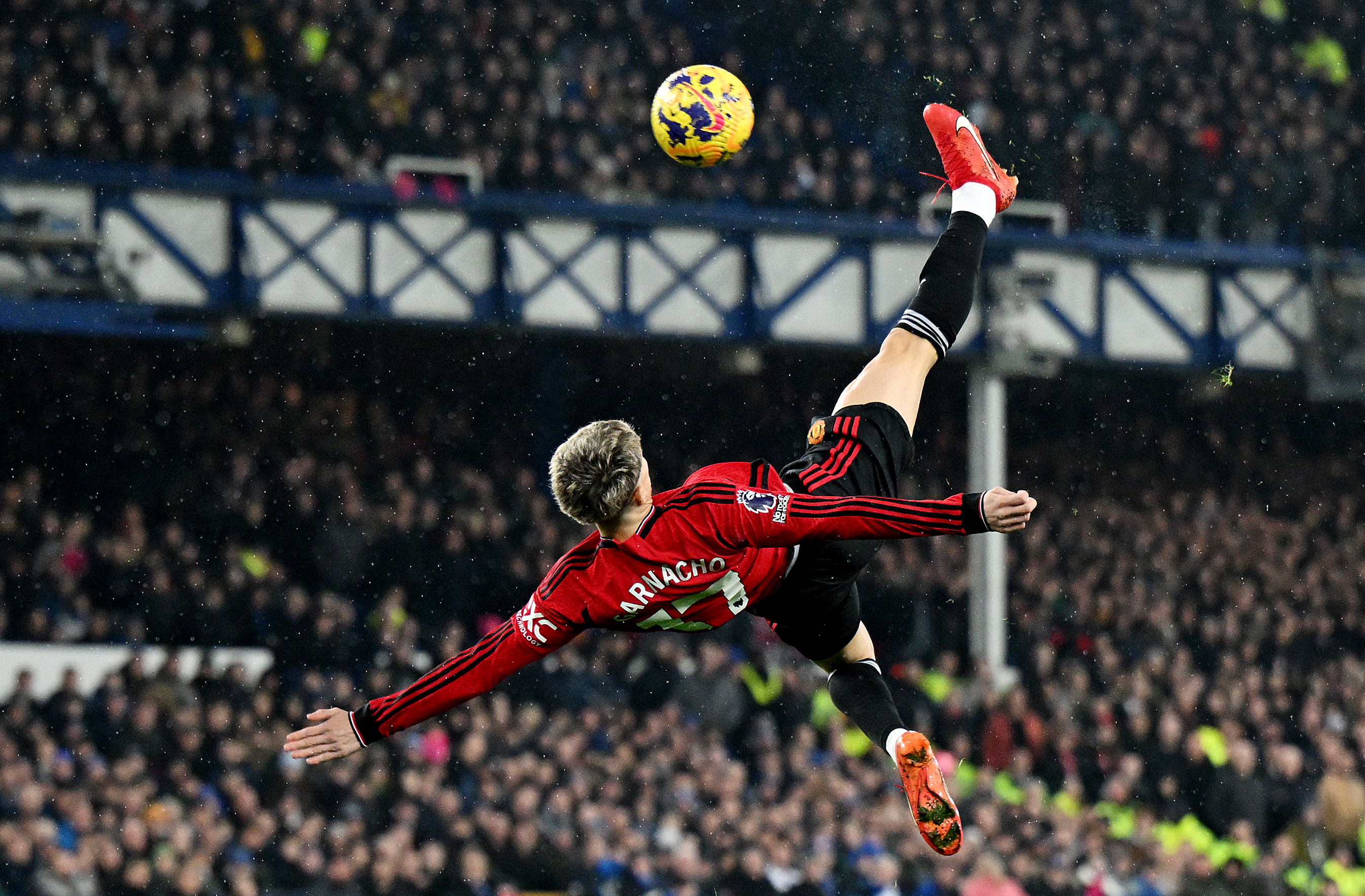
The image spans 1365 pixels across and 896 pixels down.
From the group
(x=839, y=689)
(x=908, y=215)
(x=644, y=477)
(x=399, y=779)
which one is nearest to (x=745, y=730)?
(x=399, y=779)

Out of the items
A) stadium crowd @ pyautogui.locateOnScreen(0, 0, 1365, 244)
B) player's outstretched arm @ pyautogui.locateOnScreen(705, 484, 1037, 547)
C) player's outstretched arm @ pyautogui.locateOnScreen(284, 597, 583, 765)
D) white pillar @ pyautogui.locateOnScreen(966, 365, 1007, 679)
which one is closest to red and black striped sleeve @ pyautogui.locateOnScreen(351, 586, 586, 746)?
player's outstretched arm @ pyautogui.locateOnScreen(284, 597, 583, 765)

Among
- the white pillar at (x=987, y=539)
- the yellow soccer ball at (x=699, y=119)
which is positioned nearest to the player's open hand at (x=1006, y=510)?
the yellow soccer ball at (x=699, y=119)

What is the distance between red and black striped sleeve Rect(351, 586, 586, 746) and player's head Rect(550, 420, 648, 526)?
49 cm

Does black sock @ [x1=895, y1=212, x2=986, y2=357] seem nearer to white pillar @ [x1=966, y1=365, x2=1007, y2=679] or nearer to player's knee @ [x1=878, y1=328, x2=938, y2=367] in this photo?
player's knee @ [x1=878, y1=328, x2=938, y2=367]

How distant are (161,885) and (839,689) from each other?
588cm

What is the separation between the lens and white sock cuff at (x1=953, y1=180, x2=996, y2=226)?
299 inches

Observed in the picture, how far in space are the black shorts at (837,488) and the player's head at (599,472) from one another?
2.74 ft

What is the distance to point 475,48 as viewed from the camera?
16.5 m

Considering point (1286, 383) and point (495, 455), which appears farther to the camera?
point (1286, 383)

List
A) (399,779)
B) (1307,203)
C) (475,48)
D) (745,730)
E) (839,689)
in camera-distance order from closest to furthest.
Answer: (839,689) → (399,779) → (745,730) → (475,48) → (1307,203)

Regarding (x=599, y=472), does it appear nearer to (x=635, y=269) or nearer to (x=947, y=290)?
(x=947, y=290)

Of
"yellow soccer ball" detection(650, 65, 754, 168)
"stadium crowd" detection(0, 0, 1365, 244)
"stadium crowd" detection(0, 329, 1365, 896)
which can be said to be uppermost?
"stadium crowd" detection(0, 0, 1365, 244)

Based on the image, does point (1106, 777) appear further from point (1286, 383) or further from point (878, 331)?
point (1286, 383)

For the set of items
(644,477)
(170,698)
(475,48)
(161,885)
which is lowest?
(161,885)
